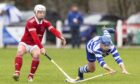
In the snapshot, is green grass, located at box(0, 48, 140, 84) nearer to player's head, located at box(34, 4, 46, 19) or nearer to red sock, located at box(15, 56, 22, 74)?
red sock, located at box(15, 56, 22, 74)

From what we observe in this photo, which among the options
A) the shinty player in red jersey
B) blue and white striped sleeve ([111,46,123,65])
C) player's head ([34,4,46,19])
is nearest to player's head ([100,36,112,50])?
blue and white striped sleeve ([111,46,123,65])

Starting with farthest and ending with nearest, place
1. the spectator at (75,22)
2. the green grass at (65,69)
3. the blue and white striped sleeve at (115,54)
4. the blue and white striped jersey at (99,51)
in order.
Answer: the spectator at (75,22) → the green grass at (65,69) → the blue and white striped sleeve at (115,54) → the blue and white striped jersey at (99,51)

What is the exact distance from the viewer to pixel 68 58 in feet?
90.1

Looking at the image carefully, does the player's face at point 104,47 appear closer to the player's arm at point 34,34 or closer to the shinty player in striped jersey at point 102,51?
the shinty player in striped jersey at point 102,51

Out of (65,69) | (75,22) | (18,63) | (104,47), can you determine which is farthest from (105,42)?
(75,22)

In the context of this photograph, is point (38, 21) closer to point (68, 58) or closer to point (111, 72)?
point (111, 72)

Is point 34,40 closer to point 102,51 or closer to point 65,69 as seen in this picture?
point 102,51

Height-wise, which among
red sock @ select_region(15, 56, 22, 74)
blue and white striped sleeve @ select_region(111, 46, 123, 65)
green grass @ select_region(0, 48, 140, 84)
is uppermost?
blue and white striped sleeve @ select_region(111, 46, 123, 65)

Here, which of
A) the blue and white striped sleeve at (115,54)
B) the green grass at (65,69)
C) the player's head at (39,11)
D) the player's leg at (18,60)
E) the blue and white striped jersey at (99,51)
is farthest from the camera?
the green grass at (65,69)

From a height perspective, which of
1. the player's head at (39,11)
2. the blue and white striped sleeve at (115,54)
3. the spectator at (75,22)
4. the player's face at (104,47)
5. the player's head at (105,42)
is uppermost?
the player's head at (39,11)

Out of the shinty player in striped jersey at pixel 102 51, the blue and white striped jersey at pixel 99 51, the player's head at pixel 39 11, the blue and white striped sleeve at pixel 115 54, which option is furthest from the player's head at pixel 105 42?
the player's head at pixel 39 11

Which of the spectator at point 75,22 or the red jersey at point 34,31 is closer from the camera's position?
the red jersey at point 34,31

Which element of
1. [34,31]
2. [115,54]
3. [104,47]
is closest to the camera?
[104,47]

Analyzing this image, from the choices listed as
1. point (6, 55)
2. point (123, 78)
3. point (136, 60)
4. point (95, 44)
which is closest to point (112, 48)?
point (95, 44)
